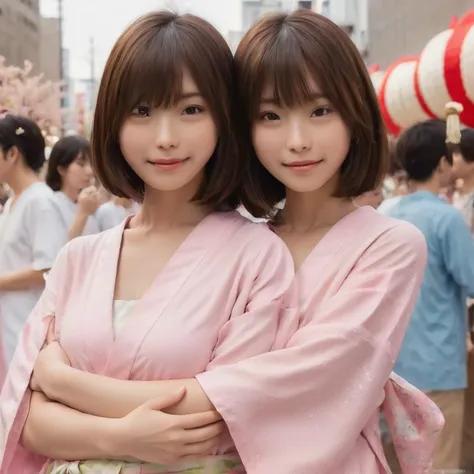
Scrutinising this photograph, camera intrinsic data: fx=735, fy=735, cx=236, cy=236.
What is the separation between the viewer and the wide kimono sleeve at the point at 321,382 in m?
1.21

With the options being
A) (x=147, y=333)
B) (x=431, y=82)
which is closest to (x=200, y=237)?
(x=147, y=333)

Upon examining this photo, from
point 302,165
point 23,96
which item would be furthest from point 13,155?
point 23,96

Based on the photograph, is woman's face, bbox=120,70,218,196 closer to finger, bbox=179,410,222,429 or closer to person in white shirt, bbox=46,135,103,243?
finger, bbox=179,410,222,429

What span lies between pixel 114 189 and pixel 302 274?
1.40 ft

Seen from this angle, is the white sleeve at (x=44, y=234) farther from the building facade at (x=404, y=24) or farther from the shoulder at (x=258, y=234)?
the building facade at (x=404, y=24)

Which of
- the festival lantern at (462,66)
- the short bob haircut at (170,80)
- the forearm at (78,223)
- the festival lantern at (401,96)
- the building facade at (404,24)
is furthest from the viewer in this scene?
the building facade at (404,24)

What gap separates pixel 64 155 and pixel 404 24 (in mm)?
5693

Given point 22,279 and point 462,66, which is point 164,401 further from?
point 462,66

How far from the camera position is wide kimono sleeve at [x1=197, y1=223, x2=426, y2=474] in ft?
3.97

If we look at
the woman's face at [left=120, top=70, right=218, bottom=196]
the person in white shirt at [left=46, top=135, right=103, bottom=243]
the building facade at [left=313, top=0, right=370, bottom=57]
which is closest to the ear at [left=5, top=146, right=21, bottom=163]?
the person in white shirt at [left=46, top=135, right=103, bottom=243]

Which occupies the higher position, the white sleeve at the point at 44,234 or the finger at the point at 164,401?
the finger at the point at 164,401

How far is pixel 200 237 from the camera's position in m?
1.40

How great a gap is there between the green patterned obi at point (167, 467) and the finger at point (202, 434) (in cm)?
7

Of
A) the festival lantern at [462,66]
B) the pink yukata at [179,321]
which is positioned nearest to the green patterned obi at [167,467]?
the pink yukata at [179,321]
